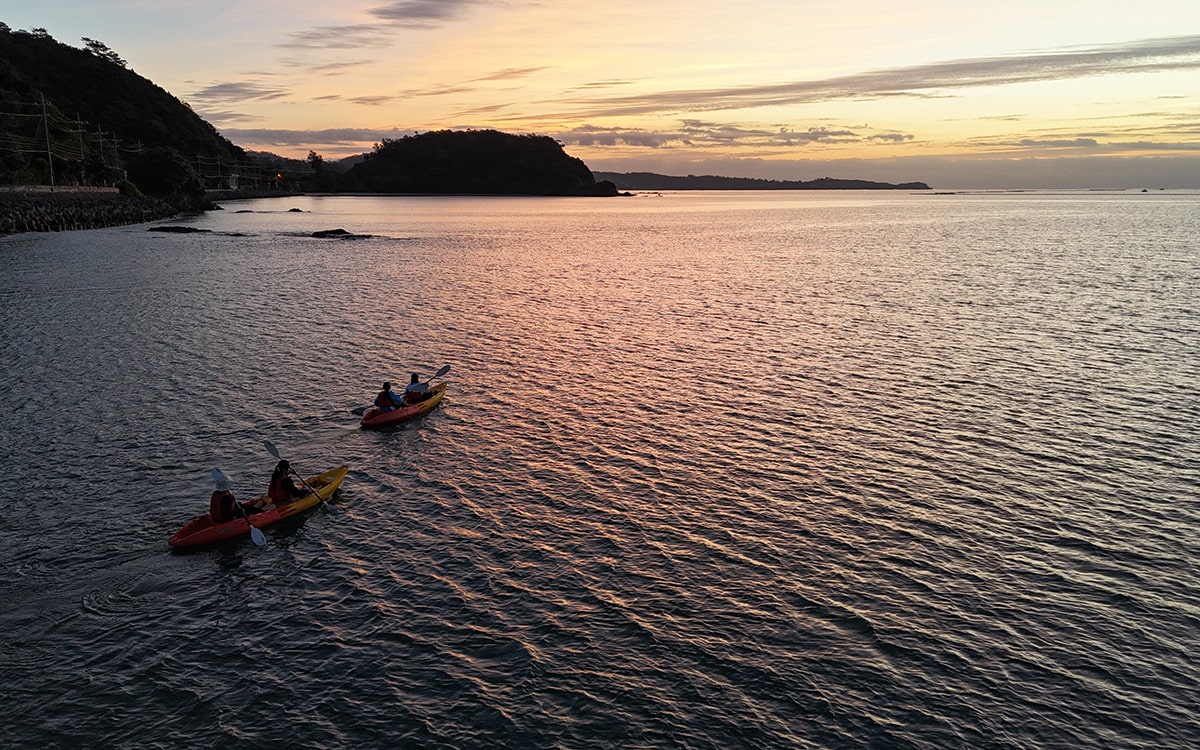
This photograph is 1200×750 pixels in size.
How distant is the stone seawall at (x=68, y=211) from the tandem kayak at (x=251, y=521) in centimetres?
12062

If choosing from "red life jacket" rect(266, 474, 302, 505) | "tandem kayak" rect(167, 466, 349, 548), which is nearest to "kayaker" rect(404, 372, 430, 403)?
"tandem kayak" rect(167, 466, 349, 548)

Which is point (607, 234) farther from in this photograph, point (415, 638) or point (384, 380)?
point (415, 638)

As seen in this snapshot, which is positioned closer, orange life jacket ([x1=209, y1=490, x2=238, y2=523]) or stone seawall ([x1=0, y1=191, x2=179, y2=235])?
orange life jacket ([x1=209, y1=490, x2=238, y2=523])

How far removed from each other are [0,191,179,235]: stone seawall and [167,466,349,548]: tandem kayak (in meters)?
121

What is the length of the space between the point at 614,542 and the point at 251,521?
473 inches

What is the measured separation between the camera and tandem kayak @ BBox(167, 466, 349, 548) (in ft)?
80.8

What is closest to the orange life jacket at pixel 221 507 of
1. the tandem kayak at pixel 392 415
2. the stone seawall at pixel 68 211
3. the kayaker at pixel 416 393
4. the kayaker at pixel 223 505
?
the kayaker at pixel 223 505

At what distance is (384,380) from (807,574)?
95.8 ft

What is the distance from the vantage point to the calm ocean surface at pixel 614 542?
57.2 ft

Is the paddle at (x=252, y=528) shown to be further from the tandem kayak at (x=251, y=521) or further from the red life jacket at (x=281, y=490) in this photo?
the red life jacket at (x=281, y=490)

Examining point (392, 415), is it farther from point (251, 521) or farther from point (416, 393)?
point (251, 521)

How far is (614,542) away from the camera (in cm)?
2509

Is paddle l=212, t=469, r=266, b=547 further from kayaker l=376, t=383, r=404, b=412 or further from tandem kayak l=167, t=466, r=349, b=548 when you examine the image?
kayaker l=376, t=383, r=404, b=412

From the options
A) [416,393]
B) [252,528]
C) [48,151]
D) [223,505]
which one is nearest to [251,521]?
[252,528]
